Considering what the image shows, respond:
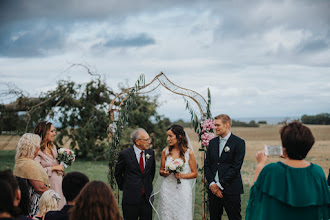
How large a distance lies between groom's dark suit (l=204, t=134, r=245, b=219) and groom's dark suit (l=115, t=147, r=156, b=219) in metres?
1.16

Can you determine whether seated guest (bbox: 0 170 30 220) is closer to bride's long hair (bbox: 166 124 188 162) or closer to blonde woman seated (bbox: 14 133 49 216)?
blonde woman seated (bbox: 14 133 49 216)

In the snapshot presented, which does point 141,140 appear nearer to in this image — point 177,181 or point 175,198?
point 177,181

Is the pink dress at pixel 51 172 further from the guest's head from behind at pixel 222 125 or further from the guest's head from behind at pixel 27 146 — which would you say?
the guest's head from behind at pixel 222 125

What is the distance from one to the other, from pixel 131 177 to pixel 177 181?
0.88m

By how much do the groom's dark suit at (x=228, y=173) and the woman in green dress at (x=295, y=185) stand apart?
2.27 m

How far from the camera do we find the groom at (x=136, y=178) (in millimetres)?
5465

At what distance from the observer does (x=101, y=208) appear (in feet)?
9.32

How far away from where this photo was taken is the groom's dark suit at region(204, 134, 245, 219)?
5.71 m

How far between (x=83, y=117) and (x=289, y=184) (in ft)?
42.9

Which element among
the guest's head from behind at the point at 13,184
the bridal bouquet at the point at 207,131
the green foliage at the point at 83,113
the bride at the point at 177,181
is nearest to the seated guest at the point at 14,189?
the guest's head from behind at the point at 13,184

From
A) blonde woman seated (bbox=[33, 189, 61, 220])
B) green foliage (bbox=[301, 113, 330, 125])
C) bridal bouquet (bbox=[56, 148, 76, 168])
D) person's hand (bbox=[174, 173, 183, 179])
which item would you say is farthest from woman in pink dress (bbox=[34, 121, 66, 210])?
green foliage (bbox=[301, 113, 330, 125])

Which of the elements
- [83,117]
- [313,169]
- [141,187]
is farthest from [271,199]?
[83,117]

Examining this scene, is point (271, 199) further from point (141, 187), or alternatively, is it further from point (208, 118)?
point (208, 118)

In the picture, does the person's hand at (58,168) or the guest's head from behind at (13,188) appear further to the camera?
the person's hand at (58,168)
